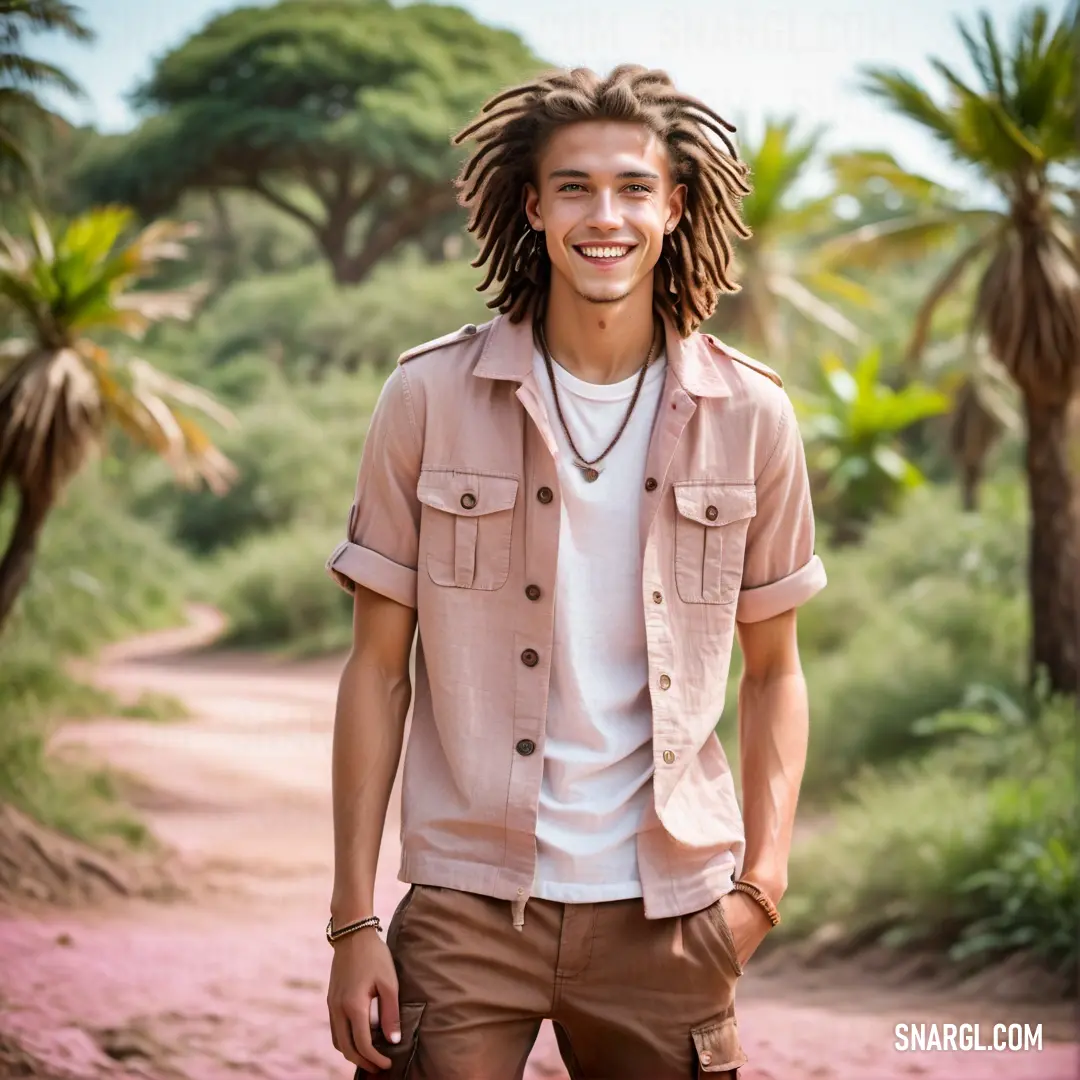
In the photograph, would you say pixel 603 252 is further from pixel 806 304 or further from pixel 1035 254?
pixel 806 304

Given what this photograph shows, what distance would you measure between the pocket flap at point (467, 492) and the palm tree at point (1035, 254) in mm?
7143

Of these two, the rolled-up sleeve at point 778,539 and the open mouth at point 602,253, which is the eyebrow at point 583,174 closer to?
the open mouth at point 602,253

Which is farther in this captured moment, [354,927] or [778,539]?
[778,539]

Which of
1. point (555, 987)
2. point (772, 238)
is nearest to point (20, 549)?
point (555, 987)

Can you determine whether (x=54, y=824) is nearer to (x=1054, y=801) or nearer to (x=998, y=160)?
(x=1054, y=801)

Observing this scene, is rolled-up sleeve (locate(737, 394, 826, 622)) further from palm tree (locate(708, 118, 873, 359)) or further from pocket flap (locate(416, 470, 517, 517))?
palm tree (locate(708, 118, 873, 359))

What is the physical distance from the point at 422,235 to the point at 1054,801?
19.6 metres

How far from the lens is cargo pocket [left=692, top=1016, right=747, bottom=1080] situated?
200 cm

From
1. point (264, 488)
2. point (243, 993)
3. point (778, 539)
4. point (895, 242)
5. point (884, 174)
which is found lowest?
point (243, 993)

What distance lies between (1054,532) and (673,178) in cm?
726

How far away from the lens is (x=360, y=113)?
2314cm

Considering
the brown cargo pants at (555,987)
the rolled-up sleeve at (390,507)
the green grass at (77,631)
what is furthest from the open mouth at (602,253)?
the green grass at (77,631)

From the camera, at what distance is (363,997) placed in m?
1.92

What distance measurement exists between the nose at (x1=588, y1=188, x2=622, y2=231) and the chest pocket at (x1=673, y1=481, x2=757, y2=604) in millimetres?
370
